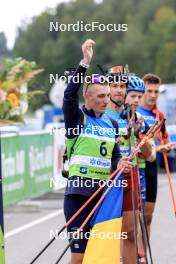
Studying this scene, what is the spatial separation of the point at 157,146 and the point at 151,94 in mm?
572

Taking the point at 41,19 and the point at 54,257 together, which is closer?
the point at 54,257

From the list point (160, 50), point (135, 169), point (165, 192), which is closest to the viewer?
point (135, 169)

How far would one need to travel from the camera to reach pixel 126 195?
867 centimetres

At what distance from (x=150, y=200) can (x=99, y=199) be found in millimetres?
2183

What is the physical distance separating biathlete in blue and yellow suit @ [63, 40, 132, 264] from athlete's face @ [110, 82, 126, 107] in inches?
41.1

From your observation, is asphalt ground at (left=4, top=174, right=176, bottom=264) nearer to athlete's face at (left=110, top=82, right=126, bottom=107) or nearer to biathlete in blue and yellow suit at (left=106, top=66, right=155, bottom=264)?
biathlete in blue and yellow suit at (left=106, top=66, right=155, bottom=264)

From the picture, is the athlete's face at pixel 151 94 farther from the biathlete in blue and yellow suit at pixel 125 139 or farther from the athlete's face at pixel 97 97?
the athlete's face at pixel 97 97

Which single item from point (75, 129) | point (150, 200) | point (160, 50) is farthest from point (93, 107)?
point (160, 50)

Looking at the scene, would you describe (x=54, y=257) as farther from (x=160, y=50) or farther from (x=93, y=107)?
(x=160, y=50)

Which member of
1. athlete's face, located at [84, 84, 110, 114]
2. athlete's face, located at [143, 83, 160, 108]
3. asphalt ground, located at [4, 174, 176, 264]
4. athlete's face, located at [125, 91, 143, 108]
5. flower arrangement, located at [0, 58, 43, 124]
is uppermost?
flower arrangement, located at [0, 58, 43, 124]

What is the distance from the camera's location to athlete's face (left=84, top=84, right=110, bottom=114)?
7.50m

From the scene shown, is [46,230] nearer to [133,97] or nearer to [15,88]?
[15,88]

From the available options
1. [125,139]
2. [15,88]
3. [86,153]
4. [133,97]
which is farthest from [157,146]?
[15,88]

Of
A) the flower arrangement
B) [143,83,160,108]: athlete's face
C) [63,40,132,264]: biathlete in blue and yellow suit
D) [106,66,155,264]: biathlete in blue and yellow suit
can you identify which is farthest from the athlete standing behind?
the flower arrangement
